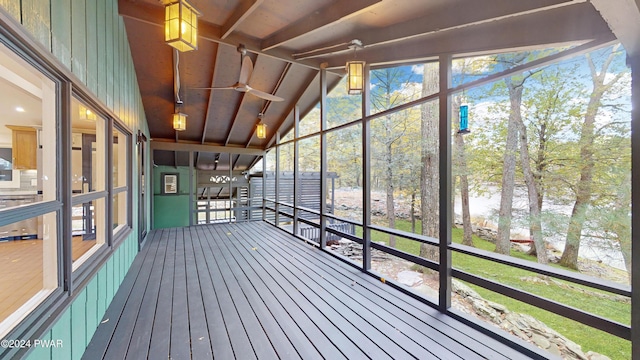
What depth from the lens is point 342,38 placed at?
3684 mm

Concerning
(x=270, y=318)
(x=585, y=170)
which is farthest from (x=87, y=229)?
(x=585, y=170)

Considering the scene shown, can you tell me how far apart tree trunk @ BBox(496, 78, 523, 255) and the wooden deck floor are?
264cm

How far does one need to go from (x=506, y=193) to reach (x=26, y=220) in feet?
18.2

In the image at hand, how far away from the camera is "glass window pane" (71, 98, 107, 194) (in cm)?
194

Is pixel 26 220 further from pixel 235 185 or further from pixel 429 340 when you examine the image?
pixel 235 185

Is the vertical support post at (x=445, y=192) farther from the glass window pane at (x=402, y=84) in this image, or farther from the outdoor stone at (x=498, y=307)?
the glass window pane at (x=402, y=84)

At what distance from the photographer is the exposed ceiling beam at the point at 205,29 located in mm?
3291

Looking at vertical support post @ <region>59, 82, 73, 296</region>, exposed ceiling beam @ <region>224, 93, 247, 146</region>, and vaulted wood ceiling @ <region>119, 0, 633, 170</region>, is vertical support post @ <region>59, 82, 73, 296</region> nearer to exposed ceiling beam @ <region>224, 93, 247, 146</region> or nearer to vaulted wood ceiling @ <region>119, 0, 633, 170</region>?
vaulted wood ceiling @ <region>119, 0, 633, 170</region>

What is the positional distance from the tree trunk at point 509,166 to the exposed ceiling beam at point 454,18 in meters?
2.38

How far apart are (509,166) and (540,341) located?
8.85 feet

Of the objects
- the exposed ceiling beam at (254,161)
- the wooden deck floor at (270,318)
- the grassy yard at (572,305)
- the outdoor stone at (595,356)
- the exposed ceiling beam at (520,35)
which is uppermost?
the exposed ceiling beam at (520,35)

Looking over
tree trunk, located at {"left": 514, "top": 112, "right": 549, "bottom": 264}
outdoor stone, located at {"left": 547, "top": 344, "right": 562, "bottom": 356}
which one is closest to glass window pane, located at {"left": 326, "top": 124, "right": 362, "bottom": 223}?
tree trunk, located at {"left": 514, "top": 112, "right": 549, "bottom": 264}

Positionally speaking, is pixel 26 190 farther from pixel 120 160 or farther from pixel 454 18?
pixel 454 18

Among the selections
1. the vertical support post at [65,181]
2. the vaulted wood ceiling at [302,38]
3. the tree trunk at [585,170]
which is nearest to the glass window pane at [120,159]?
the vaulted wood ceiling at [302,38]
